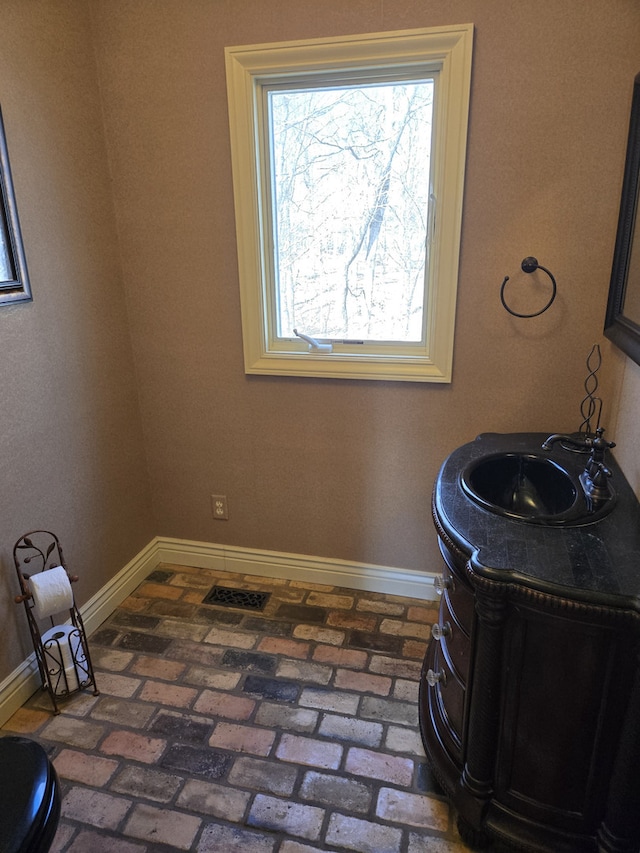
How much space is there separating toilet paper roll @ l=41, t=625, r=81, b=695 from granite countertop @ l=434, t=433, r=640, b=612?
1374 mm

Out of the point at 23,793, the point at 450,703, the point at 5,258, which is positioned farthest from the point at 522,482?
the point at 5,258

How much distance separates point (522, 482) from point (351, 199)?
1220 mm

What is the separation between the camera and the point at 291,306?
7.60ft

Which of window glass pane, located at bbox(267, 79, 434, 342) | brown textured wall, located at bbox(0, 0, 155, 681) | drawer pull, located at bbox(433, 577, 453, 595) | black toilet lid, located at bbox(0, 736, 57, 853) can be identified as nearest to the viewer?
black toilet lid, located at bbox(0, 736, 57, 853)

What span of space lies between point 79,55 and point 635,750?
107 inches

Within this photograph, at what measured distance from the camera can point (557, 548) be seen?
4.27 feet

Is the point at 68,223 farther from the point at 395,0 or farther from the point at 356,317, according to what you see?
the point at 395,0

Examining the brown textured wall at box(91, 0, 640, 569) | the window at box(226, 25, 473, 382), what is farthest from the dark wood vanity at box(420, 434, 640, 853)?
the window at box(226, 25, 473, 382)

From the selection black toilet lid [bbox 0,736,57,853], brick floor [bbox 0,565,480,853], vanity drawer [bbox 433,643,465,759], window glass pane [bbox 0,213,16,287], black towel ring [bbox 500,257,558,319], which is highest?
window glass pane [bbox 0,213,16,287]

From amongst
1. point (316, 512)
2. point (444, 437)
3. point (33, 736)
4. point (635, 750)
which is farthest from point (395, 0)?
point (33, 736)

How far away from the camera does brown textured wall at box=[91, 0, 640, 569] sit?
179cm

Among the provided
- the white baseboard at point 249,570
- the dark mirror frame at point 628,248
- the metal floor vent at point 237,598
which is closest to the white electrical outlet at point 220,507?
the white baseboard at point 249,570

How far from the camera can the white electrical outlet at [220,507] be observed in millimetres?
2609

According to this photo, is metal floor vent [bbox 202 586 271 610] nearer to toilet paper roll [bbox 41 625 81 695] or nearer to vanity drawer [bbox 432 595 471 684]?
toilet paper roll [bbox 41 625 81 695]
